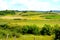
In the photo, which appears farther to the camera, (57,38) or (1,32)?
(1,32)

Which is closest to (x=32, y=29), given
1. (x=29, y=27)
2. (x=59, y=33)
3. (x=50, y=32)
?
(x=29, y=27)

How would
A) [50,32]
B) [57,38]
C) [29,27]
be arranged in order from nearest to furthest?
[57,38] < [50,32] < [29,27]

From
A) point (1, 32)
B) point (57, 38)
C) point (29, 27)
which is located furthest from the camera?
point (29, 27)

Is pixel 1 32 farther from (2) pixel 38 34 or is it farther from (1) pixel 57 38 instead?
(1) pixel 57 38

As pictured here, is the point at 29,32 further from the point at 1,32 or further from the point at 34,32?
the point at 1,32

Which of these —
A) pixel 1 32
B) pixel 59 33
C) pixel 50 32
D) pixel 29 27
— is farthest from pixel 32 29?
pixel 59 33

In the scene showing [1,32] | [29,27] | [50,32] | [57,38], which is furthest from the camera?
[29,27]

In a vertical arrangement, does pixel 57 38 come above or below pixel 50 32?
above

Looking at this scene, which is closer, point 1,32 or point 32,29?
point 1,32

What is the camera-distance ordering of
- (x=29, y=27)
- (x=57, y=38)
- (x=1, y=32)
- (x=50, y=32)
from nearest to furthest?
(x=57, y=38) → (x=1, y=32) → (x=50, y=32) → (x=29, y=27)
